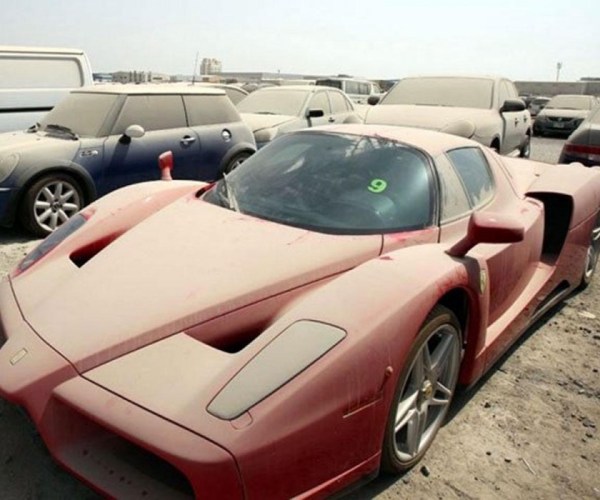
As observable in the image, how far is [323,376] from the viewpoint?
1.80 metres

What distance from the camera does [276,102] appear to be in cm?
922

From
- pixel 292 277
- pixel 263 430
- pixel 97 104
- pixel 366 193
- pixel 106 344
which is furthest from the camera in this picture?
pixel 97 104

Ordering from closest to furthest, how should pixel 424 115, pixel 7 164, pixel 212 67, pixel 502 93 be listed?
pixel 7 164 < pixel 424 115 < pixel 502 93 < pixel 212 67

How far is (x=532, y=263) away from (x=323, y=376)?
2050 mm

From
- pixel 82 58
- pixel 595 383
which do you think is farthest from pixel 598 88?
pixel 595 383

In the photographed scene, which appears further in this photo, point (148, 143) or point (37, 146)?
point (148, 143)

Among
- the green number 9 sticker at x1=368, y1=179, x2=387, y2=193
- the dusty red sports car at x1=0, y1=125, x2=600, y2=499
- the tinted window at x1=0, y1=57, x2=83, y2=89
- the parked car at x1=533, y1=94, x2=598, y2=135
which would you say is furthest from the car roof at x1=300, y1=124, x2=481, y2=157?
the parked car at x1=533, y1=94, x2=598, y2=135

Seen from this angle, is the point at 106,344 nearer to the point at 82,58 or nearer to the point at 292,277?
the point at 292,277

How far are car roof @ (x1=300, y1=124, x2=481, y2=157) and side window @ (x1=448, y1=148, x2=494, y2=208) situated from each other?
0.05 metres

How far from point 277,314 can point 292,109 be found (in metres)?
7.10

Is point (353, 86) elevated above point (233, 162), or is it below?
below

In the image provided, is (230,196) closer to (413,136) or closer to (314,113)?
(413,136)

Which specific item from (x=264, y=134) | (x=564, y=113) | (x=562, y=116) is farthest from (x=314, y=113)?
(x=564, y=113)

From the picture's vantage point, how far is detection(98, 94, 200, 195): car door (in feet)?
19.5
